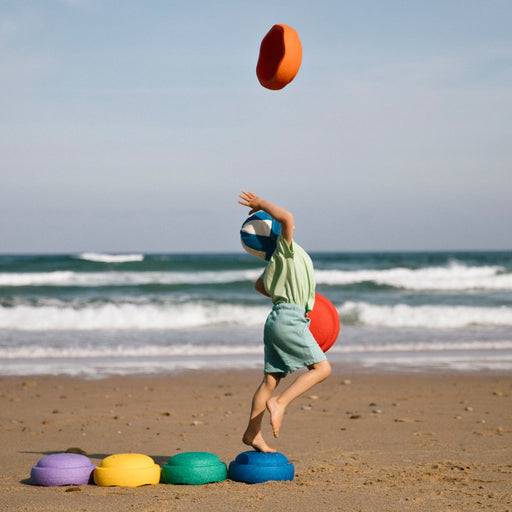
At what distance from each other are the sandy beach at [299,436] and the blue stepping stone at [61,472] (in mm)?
73

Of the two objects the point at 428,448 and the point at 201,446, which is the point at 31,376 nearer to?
the point at 201,446

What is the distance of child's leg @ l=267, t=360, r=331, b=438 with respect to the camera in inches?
169

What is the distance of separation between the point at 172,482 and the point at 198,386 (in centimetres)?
414

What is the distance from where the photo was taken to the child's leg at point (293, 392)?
4.30m

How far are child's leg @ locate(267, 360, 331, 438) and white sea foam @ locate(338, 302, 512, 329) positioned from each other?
1139 cm

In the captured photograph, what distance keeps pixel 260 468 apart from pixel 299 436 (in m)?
1.66

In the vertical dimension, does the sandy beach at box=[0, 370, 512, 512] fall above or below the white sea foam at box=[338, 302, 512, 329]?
below

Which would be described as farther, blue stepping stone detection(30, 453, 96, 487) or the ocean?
the ocean

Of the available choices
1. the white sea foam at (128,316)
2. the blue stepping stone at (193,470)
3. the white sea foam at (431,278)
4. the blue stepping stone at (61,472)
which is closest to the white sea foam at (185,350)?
the white sea foam at (128,316)

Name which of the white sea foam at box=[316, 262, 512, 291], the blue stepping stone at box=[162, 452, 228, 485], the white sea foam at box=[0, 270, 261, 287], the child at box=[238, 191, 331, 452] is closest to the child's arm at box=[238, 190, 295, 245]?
the child at box=[238, 191, 331, 452]

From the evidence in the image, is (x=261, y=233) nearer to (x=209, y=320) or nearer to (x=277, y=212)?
(x=277, y=212)

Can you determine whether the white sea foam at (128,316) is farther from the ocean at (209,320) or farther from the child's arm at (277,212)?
the child's arm at (277,212)

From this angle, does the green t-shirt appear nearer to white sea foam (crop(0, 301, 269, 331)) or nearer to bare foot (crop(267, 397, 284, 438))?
bare foot (crop(267, 397, 284, 438))

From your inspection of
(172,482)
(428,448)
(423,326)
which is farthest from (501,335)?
(172,482)
